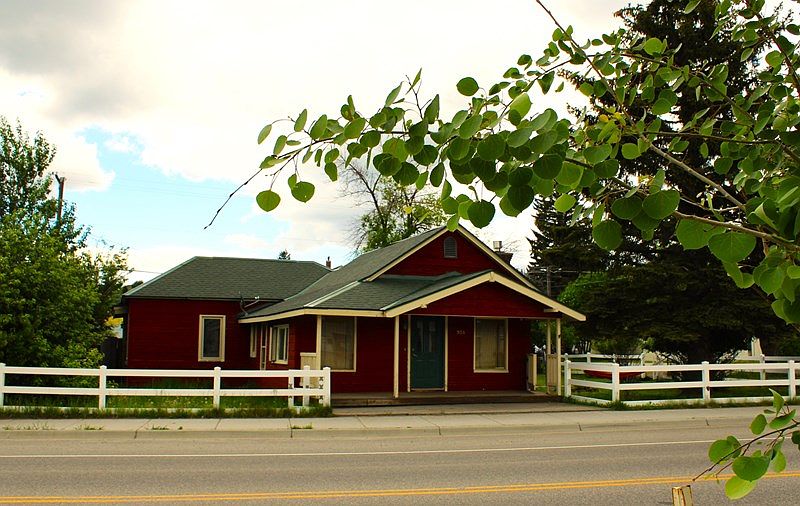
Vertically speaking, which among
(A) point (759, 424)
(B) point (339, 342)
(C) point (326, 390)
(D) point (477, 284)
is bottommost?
(C) point (326, 390)

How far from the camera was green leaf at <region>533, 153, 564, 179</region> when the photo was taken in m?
1.65

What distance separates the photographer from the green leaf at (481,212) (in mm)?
1804

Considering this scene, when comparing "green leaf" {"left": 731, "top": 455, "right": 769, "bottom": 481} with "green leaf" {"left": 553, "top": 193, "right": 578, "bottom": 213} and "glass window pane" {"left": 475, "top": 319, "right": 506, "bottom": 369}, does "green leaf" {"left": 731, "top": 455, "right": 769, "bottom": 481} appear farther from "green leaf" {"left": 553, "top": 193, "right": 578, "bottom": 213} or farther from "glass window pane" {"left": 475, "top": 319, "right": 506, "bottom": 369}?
"glass window pane" {"left": 475, "top": 319, "right": 506, "bottom": 369}

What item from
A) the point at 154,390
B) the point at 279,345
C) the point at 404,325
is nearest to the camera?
the point at 154,390

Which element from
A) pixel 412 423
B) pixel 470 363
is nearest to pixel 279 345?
pixel 470 363

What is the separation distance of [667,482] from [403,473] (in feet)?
11.8

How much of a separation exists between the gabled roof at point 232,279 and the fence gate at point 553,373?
13.7m

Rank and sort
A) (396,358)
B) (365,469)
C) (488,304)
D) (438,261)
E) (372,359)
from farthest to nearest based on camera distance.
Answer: (438,261) < (372,359) < (488,304) < (396,358) < (365,469)

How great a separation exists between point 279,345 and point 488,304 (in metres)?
7.66

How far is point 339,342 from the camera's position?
23266 millimetres

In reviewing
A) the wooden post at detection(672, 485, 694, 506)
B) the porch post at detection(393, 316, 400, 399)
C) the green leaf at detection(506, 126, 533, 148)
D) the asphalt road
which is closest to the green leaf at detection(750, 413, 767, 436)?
the wooden post at detection(672, 485, 694, 506)

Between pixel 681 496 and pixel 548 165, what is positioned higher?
pixel 548 165

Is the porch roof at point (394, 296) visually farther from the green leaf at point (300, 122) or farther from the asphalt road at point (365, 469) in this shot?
the green leaf at point (300, 122)

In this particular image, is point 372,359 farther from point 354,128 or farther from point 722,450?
point 354,128
